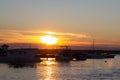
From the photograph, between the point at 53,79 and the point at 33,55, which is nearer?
the point at 53,79

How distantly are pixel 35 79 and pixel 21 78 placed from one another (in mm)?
2319

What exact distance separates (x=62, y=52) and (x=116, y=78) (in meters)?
59.9

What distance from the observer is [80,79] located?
5038 cm

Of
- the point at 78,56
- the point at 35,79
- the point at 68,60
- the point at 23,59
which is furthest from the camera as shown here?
the point at 78,56

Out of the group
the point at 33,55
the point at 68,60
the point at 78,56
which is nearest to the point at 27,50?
the point at 33,55

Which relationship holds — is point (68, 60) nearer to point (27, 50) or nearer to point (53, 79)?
point (27, 50)

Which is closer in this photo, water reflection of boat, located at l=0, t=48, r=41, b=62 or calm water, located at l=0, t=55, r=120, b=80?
calm water, located at l=0, t=55, r=120, b=80

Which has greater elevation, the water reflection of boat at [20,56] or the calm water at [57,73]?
the water reflection of boat at [20,56]

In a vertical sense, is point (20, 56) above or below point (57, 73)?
above

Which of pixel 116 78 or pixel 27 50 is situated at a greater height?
pixel 27 50

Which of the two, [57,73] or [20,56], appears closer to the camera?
[57,73]

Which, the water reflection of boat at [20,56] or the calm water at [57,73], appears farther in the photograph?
the water reflection of boat at [20,56]

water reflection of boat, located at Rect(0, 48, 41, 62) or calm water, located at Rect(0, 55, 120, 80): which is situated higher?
water reflection of boat, located at Rect(0, 48, 41, 62)

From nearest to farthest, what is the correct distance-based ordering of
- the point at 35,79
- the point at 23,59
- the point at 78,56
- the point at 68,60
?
the point at 35,79 < the point at 23,59 < the point at 68,60 < the point at 78,56
